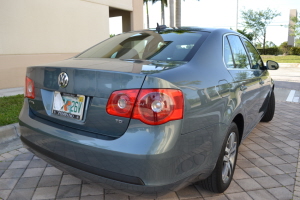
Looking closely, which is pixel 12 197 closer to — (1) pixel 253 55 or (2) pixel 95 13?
(1) pixel 253 55

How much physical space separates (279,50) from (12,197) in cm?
3560

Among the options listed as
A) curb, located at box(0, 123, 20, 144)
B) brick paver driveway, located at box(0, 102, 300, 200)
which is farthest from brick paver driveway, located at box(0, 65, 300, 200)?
curb, located at box(0, 123, 20, 144)

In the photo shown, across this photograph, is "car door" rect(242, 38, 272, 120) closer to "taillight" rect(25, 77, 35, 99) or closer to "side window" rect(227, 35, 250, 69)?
"side window" rect(227, 35, 250, 69)

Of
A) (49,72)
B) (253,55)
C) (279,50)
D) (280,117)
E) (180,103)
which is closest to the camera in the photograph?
(180,103)

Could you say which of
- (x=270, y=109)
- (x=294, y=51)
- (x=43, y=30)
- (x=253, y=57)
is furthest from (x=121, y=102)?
(x=294, y=51)

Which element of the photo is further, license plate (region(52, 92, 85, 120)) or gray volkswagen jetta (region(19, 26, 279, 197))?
license plate (region(52, 92, 85, 120))

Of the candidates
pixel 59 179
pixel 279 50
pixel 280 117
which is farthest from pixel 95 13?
pixel 279 50

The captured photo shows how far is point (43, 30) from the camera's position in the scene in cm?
890

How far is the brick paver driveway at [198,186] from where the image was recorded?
255 centimetres

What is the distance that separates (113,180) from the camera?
5.98 feet

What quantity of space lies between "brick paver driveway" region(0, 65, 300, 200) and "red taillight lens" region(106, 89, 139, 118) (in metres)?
1.04

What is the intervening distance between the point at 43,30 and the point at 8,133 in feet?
19.1

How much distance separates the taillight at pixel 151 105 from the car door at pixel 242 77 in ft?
3.38

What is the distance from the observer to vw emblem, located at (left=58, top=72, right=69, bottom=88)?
2.03 meters
